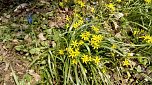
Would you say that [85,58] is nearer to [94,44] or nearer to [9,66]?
[94,44]

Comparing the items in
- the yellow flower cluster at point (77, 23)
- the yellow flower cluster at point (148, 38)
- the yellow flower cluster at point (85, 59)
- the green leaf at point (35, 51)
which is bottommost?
the yellow flower cluster at point (148, 38)

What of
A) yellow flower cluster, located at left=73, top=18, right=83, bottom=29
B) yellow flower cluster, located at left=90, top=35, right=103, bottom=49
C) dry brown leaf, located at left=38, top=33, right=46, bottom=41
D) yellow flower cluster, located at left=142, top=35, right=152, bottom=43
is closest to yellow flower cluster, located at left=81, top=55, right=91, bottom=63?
yellow flower cluster, located at left=90, top=35, right=103, bottom=49

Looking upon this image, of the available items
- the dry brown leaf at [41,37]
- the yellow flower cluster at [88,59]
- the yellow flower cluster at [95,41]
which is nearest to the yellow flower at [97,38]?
the yellow flower cluster at [95,41]

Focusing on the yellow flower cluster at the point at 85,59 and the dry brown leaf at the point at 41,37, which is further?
the dry brown leaf at the point at 41,37

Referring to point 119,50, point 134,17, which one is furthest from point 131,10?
point 119,50

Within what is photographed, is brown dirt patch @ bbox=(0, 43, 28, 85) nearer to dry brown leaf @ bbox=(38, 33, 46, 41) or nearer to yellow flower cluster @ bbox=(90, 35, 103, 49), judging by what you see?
dry brown leaf @ bbox=(38, 33, 46, 41)

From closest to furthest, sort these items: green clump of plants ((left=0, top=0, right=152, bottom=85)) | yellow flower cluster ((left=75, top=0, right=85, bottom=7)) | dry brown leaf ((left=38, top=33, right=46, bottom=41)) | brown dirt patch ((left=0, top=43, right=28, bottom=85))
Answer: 1. brown dirt patch ((left=0, top=43, right=28, bottom=85))
2. green clump of plants ((left=0, top=0, right=152, bottom=85))
3. dry brown leaf ((left=38, top=33, right=46, bottom=41))
4. yellow flower cluster ((left=75, top=0, right=85, bottom=7))

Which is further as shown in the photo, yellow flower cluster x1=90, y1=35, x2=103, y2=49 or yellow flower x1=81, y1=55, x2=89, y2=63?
yellow flower cluster x1=90, y1=35, x2=103, y2=49

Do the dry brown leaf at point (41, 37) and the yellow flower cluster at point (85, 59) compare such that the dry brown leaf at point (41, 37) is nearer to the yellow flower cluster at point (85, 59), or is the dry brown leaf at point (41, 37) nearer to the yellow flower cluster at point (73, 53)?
the yellow flower cluster at point (73, 53)

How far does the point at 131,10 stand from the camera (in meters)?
4.25

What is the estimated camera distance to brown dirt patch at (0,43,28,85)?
3.36 m

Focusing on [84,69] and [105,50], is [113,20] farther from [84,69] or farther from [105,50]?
[84,69]

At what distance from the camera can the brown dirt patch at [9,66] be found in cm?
336

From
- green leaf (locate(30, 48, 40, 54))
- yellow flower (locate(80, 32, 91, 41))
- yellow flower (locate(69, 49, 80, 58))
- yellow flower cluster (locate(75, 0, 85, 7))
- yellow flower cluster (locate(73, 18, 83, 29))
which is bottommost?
yellow flower (locate(69, 49, 80, 58))
